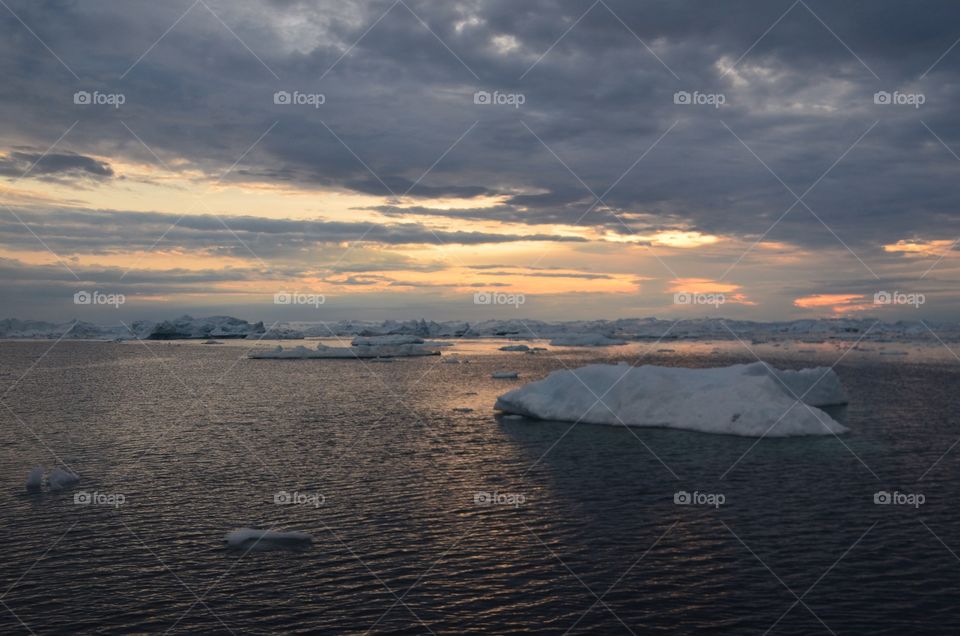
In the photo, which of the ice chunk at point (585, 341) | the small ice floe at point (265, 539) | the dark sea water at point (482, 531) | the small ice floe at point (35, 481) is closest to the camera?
the dark sea water at point (482, 531)

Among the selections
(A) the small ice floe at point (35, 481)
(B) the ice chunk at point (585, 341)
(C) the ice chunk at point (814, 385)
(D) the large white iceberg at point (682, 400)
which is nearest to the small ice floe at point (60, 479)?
(A) the small ice floe at point (35, 481)

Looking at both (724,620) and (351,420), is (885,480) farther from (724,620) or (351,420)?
(351,420)

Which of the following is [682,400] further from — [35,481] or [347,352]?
[347,352]

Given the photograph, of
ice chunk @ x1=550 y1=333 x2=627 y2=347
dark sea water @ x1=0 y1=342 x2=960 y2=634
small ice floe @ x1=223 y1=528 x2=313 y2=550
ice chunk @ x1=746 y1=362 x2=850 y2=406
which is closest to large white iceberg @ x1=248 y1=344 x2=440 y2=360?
ice chunk @ x1=550 y1=333 x2=627 y2=347

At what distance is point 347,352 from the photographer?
142 m

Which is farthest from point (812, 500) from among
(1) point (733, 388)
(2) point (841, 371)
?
(2) point (841, 371)

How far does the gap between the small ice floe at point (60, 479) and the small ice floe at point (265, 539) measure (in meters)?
11.2

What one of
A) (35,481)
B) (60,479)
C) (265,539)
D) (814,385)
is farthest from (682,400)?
(35,481)

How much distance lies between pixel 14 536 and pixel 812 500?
27809 mm

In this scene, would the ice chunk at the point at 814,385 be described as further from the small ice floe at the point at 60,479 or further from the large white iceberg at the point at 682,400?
the small ice floe at the point at 60,479

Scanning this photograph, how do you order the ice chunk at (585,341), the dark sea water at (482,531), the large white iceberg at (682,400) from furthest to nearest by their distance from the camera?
the ice chunk at (585,341) → the large white iceberg at (682,400) → the dark sea water at (482,531)

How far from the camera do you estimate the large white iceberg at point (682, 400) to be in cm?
4059

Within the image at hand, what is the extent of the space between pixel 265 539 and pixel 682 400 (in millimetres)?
30130

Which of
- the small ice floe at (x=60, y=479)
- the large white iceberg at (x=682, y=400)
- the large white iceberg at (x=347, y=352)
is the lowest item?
the small ice floe at (x=60, y=479)
